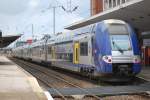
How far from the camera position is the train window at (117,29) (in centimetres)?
2201

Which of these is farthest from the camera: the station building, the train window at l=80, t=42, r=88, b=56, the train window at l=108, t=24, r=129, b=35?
the station building

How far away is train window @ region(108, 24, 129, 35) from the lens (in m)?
22.0

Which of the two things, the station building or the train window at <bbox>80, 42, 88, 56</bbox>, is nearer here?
the train window at <bbox>80, 42, 88, 56</bbox>

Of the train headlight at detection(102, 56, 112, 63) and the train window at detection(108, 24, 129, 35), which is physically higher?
the train window at detection(108, 24, 129, 35)

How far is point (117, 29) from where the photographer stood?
22.1 meters

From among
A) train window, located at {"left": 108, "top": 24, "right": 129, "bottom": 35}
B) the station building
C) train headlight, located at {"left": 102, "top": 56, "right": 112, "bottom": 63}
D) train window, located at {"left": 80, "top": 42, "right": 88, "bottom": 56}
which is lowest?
train headlight, located at {"left": 102, "top": 56, "right": 112, "bottom": 63}

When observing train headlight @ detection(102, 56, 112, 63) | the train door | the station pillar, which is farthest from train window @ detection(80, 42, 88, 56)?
the station pillar

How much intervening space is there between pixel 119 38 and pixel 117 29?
516 mm

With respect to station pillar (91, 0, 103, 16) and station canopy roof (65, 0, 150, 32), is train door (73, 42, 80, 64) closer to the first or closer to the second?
station canopy roof (65, 0, 150, 32)

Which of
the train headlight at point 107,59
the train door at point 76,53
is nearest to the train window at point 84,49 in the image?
the train door at point 76,53

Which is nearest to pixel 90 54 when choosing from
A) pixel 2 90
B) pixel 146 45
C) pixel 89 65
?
pixel 89 65

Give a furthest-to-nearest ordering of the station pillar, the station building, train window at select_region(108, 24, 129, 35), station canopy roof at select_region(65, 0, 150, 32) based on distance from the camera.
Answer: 1. the station pillar
2. the station building
3. station canopy roof at select_region(65, 0, 150, 32)
4. train window at select_region(108, 24, 129, 35)

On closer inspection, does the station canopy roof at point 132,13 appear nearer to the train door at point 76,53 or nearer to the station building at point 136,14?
the station building at point 136,14

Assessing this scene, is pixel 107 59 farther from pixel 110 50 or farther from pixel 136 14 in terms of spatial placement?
pixel 136 14
